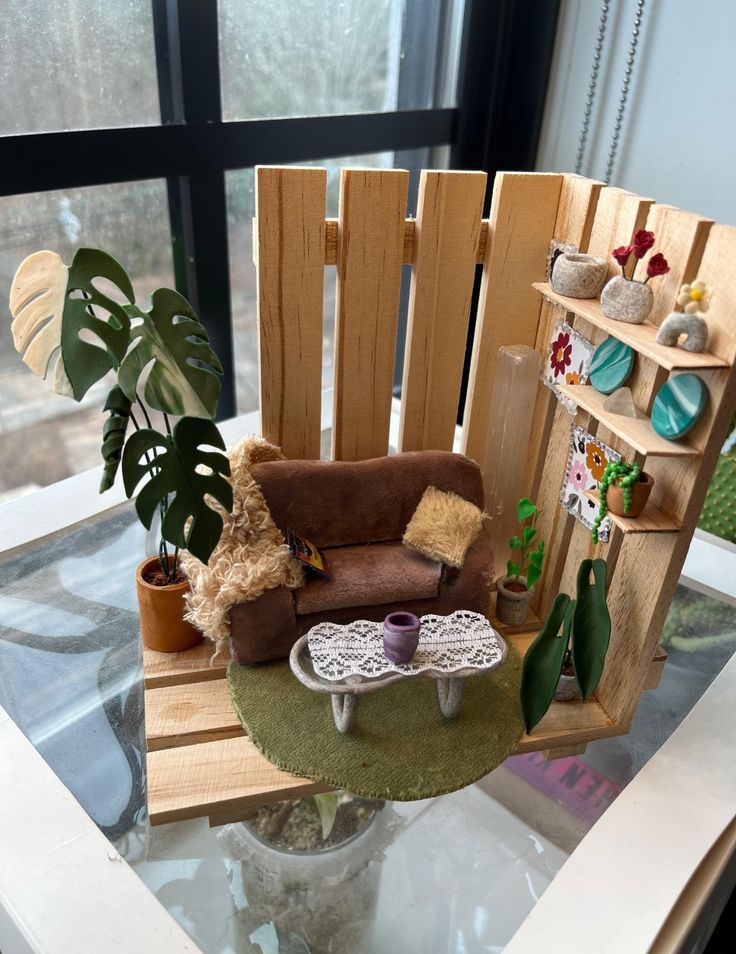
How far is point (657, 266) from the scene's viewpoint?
3.69 ft

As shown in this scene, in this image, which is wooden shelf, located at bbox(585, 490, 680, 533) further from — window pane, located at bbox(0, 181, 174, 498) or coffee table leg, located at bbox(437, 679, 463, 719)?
window pane, located at bbox(0, 181, 174, 498)

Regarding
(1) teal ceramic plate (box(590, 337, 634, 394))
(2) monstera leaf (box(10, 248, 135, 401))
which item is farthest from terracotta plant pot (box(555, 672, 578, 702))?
(2) monstera leaf (box(10, 248, 135, 401))

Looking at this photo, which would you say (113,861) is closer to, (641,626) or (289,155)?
(641,626)

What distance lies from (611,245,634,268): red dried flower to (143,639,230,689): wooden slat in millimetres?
943

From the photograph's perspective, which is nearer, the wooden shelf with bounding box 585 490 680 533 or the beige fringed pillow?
the wooden shelf with bounding box 585 490 680 533

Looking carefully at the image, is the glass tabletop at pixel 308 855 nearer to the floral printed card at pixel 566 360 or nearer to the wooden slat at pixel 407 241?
the floral printed card at pixel 566 360

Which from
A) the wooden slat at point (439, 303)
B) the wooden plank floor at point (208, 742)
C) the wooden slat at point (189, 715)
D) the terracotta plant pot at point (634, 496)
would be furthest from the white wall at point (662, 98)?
the wooden slat at point (189, 715)

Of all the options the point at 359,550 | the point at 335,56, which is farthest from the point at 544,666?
the point at 335,56

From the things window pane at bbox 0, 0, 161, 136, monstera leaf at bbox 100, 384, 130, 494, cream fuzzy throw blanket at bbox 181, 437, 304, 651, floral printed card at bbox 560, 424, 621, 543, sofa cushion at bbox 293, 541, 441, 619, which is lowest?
sofa cushion at bbox 293, 541, 441, 619

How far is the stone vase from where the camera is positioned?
1.27 meters

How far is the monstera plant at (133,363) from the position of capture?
105cm

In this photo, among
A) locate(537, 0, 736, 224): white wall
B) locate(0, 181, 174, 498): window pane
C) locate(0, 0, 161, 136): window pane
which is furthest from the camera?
locate(537, 0, 736, 224): white wall

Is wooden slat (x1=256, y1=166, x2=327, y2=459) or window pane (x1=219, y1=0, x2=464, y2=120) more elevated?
window pane (x1=219, y1=0, x2=464, y2=120)

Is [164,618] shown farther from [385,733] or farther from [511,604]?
[511,604]
